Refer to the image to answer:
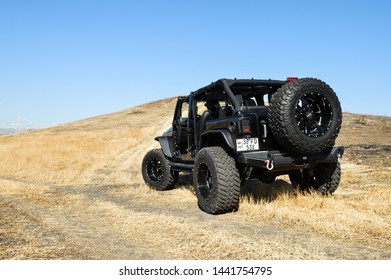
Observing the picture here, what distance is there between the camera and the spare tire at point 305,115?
4.79 meters

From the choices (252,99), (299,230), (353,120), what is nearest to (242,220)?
(299,230)

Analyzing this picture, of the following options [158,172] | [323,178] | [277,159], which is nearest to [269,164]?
[277,159]

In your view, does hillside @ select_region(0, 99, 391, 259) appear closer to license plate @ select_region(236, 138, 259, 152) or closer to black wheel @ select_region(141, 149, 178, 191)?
black wheel @ select_region(141, 149, 178, 191)

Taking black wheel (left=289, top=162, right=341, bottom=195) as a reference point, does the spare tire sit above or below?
above

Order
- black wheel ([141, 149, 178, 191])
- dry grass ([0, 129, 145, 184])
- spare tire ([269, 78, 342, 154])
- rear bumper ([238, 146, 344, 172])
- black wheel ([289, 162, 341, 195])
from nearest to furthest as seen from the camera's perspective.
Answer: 1. spare tire ([269, 78, 342, 154])
2. rear bumper ([238, 146, 344, 172])
3. black wheel ([289, 162, 341, 195])
4. black wheel ([141, 149, 178, 191])
5. dry grass ([0, 129, 145, 184])

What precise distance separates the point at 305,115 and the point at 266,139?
63cm

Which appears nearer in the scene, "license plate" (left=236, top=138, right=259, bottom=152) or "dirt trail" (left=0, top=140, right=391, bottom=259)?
"dirt trail" (left=0, top=140, right=391, bottom=259)

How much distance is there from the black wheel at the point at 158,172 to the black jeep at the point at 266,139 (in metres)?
1.48

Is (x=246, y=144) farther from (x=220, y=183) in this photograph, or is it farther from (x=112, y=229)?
(x=112, y=229)

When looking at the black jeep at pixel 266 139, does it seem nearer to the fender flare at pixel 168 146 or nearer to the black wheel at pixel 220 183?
the black wheel at pixel 220 183

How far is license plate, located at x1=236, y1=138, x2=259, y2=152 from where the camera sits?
16.8 ft

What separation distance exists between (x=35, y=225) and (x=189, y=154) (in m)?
3.00

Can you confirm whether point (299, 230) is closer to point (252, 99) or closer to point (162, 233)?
point (162, 233)

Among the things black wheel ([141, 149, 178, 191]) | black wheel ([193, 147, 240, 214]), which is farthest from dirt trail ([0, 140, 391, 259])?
black wheel ([141, 149, 178, 191])
